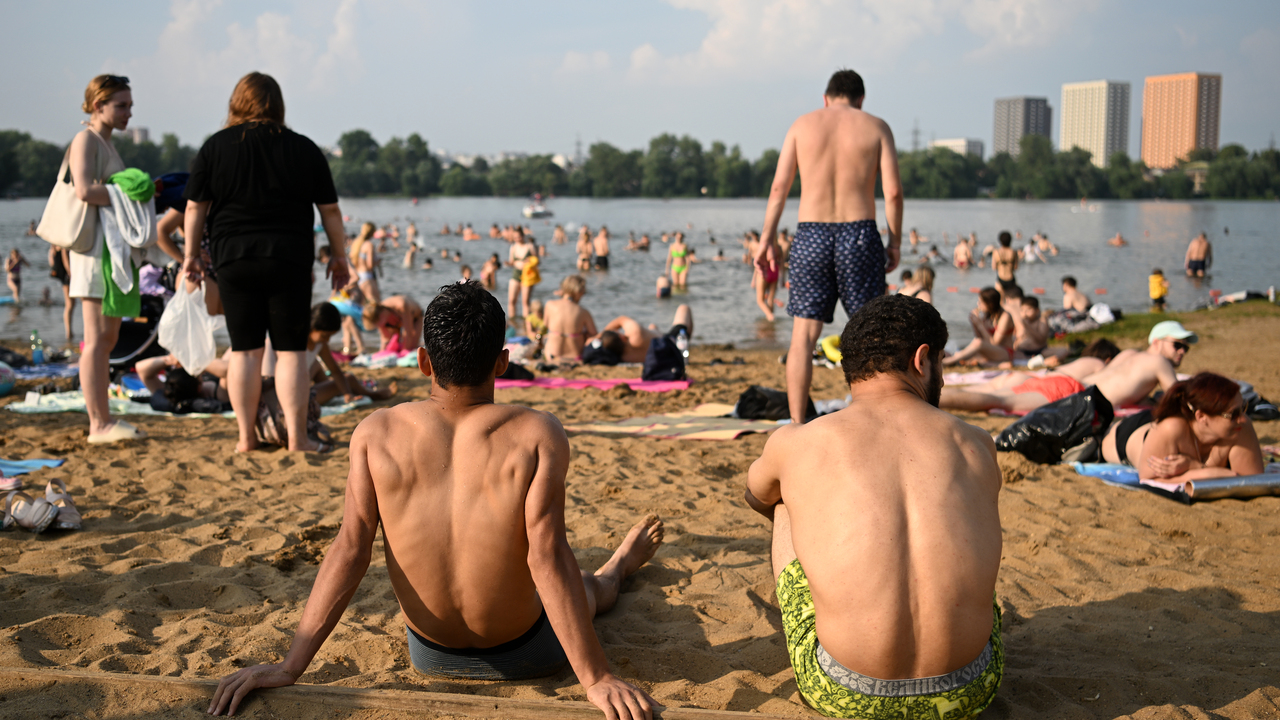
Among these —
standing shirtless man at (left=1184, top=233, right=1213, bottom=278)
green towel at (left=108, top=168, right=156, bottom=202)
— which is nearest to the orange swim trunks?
green towel at (left=108, top=168, right=156, bottom=202)

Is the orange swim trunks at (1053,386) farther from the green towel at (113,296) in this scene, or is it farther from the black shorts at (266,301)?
the green towel at (113,296)

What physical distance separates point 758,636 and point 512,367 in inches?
221

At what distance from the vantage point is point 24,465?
4.44m

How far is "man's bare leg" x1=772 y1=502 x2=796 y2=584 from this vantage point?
7.14ft

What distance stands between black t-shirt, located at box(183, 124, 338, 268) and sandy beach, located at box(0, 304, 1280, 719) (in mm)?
1135

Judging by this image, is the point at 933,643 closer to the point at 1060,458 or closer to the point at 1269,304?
the point at 1060,458

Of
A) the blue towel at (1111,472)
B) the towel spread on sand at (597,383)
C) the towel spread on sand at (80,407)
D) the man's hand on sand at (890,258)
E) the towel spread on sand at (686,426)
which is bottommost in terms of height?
the blue towel at (1111,472)

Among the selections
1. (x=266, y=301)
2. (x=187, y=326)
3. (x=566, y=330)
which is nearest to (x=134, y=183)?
(x=187, y=326)

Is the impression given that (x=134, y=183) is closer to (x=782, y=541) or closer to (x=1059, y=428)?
(x=782, y=541)

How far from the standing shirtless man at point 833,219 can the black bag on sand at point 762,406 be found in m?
1.12

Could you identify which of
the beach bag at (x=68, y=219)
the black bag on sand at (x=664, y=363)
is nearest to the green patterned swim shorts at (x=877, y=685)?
the beach bag at (x=68, y=219)

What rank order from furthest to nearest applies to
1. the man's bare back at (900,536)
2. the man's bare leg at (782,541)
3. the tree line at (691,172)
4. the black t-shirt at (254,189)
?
1. the tree line at (691,172)
2. the black t-shirt at (254,189)
3. the man's bare leg at (782,541)
4. the man's bare back at (900,536)

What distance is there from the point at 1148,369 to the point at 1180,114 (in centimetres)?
21681

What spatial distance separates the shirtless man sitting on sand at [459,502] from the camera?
6.44 feet
